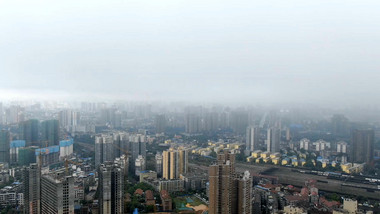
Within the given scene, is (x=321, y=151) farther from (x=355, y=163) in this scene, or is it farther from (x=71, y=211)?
(x=71, y=211)

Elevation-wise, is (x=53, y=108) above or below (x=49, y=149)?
→ above

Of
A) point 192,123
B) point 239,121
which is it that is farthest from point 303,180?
point 192,123

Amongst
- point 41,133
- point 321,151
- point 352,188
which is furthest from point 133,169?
point 321,151

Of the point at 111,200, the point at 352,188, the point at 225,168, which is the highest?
the point at 225,168

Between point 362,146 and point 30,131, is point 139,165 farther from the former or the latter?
point 362,146

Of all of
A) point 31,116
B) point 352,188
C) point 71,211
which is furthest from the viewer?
point 31,116

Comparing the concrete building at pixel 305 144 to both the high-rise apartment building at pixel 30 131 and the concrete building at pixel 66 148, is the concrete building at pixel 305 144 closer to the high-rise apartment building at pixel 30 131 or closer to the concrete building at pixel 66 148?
the concrete building at pixel 66 148

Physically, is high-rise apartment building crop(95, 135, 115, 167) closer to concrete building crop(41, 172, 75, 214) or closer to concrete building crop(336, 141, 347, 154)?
concrete building crop(41, 172, 75, 214)
